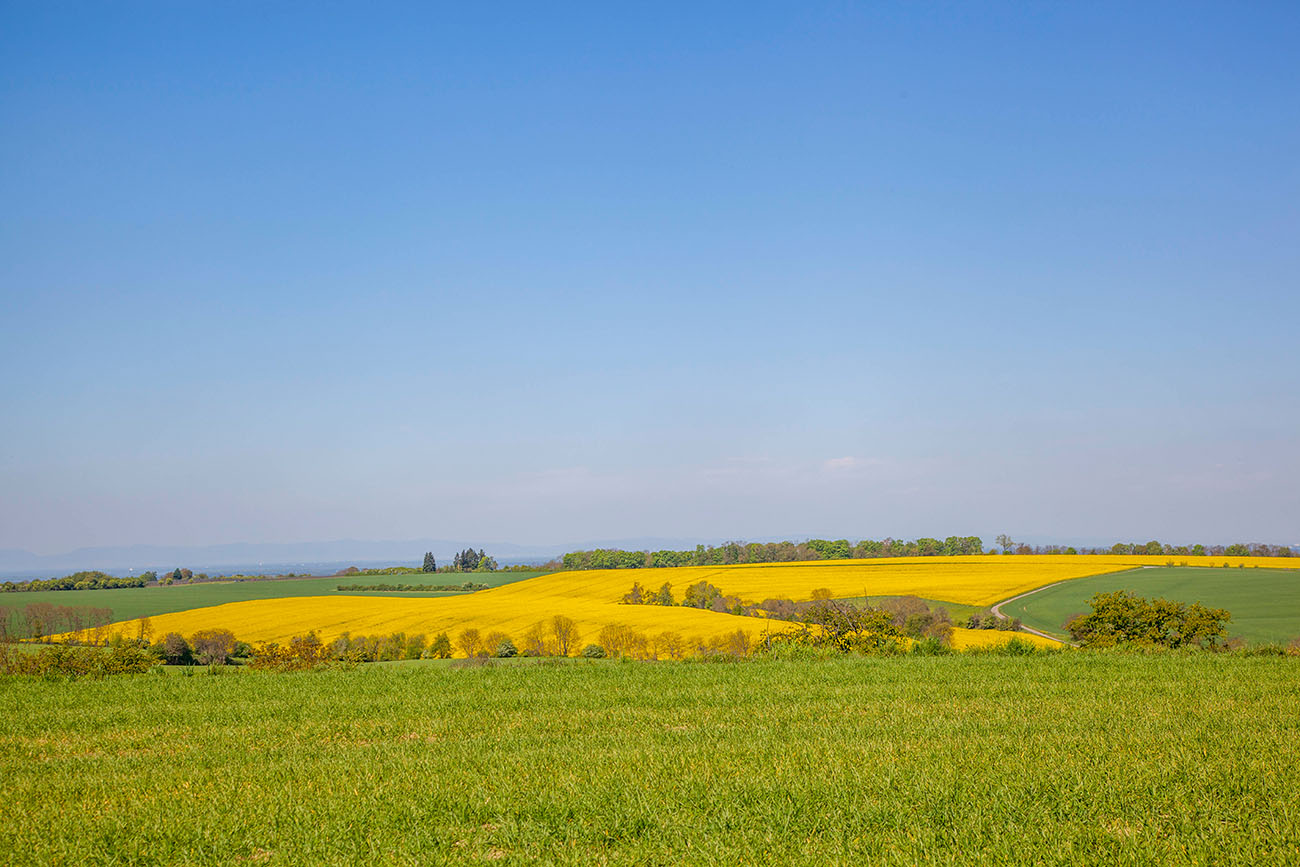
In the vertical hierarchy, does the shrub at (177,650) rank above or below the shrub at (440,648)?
above

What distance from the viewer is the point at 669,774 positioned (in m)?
7.79

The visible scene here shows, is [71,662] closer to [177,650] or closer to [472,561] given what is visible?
[177,650]

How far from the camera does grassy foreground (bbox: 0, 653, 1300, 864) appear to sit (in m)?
5.95

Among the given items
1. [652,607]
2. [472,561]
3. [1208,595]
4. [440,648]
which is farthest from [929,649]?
[472,561]

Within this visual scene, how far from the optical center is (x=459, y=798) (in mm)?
7059

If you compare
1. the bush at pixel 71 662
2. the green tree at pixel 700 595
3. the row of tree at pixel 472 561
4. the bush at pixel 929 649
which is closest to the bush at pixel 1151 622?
the bush at pixel 929 649

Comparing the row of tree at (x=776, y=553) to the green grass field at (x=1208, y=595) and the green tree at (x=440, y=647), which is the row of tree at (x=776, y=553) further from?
the green tree at (x=440, y=647)

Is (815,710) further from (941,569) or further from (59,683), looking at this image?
(941,569)

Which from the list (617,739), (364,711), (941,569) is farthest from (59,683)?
(941,569)

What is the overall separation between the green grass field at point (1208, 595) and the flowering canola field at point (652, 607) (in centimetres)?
357

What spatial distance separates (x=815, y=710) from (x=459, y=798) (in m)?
6.42

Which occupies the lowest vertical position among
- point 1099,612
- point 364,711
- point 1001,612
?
point 1001,612

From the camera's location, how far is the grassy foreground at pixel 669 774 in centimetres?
595

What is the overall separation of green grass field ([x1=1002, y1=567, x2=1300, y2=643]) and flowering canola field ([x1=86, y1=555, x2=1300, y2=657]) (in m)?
3.57
